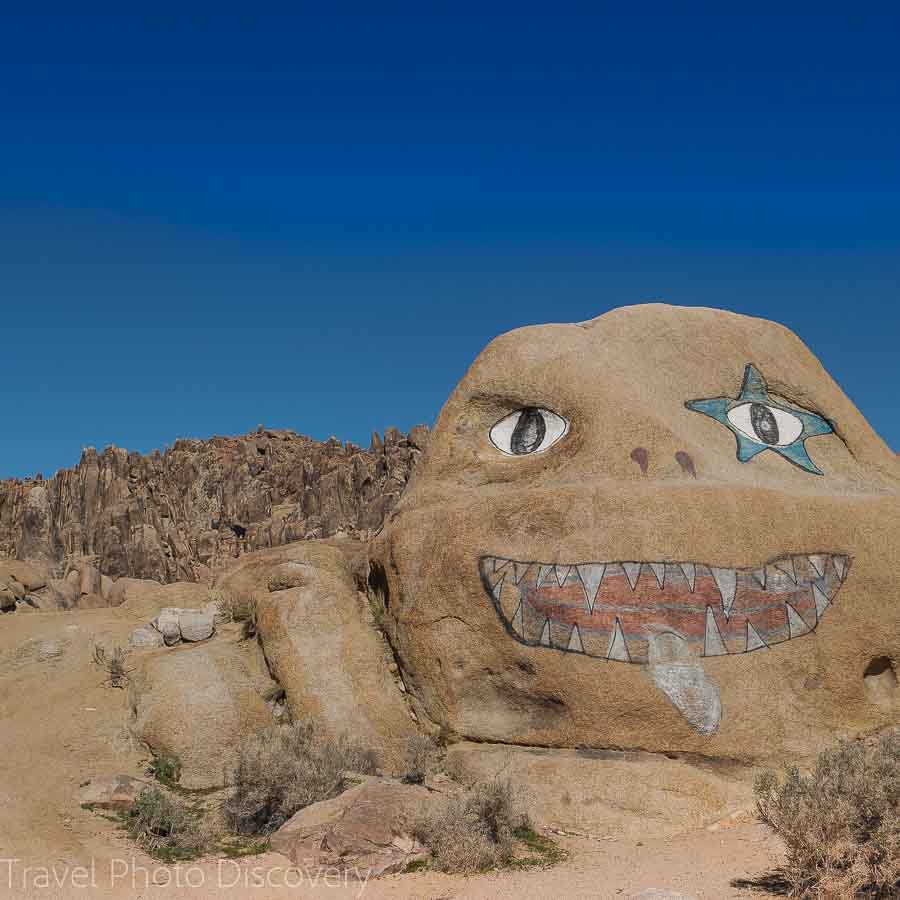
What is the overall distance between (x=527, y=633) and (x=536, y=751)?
100 cm

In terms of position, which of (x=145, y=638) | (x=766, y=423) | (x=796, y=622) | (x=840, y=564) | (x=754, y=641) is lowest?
(x=754, y=641)

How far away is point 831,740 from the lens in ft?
26.4

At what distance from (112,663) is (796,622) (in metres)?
7.12

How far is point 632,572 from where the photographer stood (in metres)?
8.13

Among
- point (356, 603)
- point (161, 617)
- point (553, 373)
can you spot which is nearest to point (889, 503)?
point (553, 373)

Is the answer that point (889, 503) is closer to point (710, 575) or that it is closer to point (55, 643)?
point (710, 575)

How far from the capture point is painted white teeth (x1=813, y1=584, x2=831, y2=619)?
828 cm

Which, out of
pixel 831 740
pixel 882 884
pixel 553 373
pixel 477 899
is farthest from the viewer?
pixel 553 373

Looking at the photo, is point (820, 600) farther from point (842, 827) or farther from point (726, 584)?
point (842, 827)

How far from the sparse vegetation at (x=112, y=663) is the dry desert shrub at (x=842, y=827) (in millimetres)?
7137

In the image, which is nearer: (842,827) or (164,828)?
(842,827)

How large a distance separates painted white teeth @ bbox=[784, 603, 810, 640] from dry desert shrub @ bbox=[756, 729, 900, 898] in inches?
88.4

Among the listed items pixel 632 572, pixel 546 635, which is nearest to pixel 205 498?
pixel 546 635

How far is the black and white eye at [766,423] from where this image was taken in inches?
386
